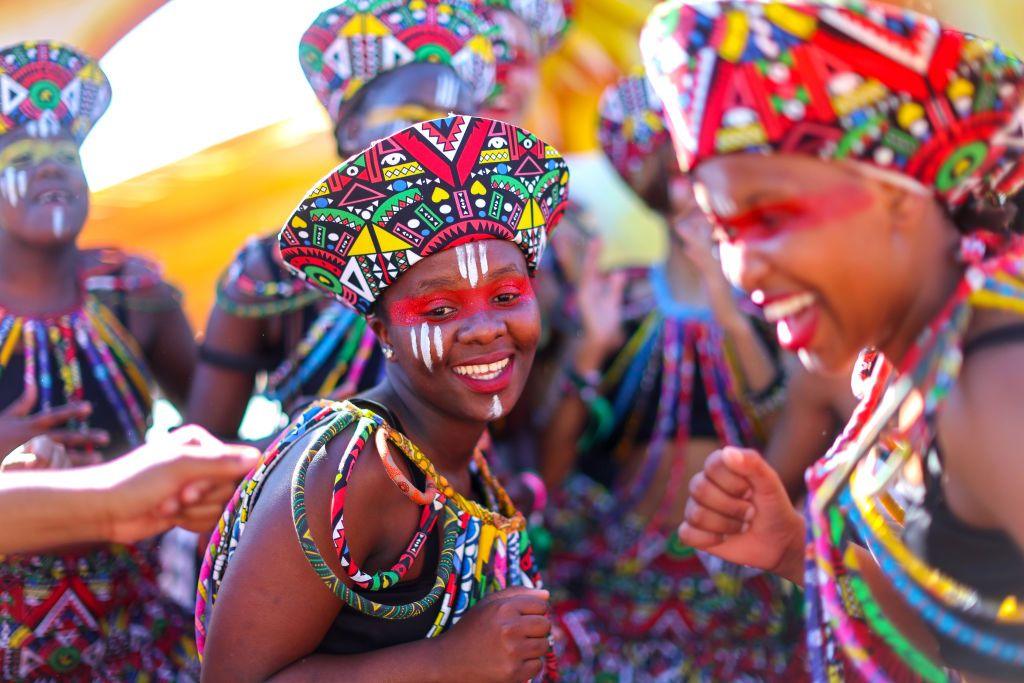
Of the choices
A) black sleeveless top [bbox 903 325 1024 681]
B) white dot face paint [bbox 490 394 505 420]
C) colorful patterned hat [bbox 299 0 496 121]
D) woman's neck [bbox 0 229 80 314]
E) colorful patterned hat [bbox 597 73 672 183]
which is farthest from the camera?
colorful patterned hat [bbox 597 73 672 183]

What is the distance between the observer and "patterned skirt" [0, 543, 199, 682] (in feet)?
9.89

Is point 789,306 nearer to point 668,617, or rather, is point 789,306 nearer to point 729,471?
point 729,471

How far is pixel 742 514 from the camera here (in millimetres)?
2219

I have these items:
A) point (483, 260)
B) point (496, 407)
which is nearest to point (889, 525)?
point (496, 407)

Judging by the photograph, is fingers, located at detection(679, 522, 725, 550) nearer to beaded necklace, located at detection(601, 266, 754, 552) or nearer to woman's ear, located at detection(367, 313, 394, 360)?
woman's ear, located at detection(367, 313, 394, 360)

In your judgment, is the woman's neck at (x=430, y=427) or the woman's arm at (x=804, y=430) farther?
the woman's arm at (x=804, y=430)

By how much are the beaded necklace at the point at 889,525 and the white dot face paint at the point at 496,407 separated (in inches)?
25.2

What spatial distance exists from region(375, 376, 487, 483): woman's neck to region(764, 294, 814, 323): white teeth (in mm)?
774

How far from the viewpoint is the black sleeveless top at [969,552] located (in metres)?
1.71

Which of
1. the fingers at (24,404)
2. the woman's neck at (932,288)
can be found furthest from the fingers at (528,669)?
the fingers at (24,404)

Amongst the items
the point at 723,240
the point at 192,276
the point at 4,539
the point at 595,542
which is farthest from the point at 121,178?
the point at 723,240

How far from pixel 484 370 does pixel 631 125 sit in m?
2.17

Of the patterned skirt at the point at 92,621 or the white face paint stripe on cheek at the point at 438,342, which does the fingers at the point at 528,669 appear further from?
the patterned skirt at the point at 92,621

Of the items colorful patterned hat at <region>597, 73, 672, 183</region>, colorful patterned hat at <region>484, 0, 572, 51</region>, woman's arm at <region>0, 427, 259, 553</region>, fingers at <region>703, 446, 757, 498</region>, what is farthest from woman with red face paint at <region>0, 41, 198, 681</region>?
colorful patterned hat at <region>484, 0, 572, 51</region>
